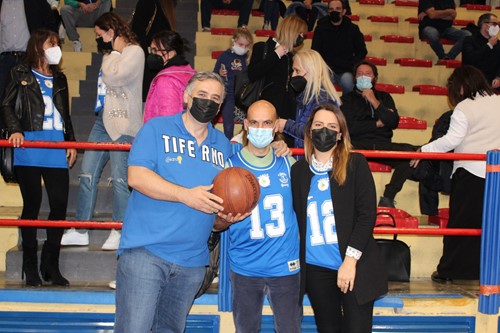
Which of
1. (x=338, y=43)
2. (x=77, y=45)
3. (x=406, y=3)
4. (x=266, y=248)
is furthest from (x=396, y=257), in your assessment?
(x=406, y=3)

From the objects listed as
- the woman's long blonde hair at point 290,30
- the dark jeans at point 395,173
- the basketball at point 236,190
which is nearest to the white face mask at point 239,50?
the woman's long blonde hair at point 290,30

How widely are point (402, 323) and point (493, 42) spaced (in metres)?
5.13

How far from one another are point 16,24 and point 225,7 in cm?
516

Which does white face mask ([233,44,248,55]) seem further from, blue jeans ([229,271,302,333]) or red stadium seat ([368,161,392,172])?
blue jeans ([229,271,302,333])

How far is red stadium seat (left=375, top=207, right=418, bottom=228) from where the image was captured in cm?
520

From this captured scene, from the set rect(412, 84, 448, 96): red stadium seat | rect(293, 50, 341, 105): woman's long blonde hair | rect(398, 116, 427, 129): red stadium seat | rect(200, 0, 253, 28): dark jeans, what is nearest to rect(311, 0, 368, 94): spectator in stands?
rect(398, 116, 427, 129): red stadium seat

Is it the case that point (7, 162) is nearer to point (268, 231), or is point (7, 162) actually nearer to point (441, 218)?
point (268, 231)

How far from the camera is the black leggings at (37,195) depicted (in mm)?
4867

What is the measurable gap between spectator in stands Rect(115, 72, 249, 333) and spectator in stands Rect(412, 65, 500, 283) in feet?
7.42

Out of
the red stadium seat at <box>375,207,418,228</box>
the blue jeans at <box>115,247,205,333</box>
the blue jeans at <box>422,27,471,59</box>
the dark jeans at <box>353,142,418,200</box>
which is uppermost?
the blue jeans at <box>422,27,471,59</box>

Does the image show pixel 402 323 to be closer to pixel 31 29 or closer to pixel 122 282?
pixel 122 282

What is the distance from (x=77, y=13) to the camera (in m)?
9.23

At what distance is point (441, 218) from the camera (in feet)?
19.1

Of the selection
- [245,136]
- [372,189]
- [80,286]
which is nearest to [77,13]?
[80,286]
